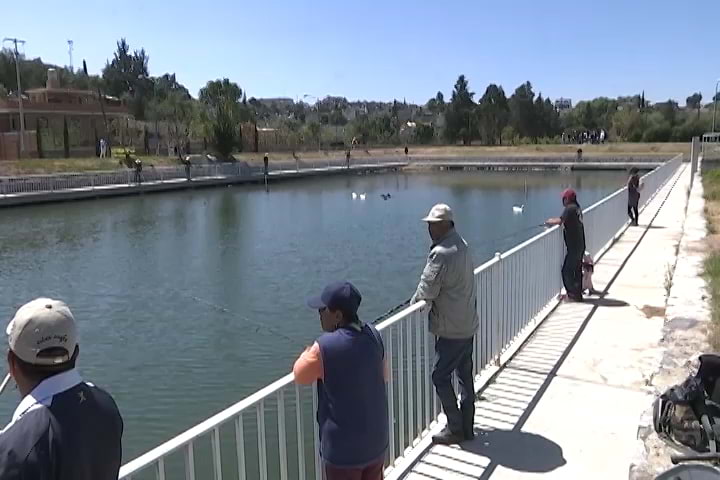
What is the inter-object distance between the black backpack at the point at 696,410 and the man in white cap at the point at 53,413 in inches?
124

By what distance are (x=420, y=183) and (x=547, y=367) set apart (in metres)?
42.5

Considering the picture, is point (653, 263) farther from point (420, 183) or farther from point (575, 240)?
point (420, 183)

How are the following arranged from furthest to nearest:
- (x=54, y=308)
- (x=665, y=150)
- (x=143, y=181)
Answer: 1. (x=665, y=150)
2. (x=143, y=181)
3. (x=54, y=308)

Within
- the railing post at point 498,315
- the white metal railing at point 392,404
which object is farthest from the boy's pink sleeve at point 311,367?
the railing post at point 498,315

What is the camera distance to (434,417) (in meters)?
5.05

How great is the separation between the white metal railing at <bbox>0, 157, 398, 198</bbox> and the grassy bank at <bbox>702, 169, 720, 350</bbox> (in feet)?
90.6

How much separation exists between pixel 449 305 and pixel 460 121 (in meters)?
87.1

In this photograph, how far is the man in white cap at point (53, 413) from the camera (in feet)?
5.63

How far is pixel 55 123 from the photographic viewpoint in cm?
5484

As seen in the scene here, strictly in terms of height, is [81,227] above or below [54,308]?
below

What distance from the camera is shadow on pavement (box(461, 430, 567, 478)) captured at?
14.0 ft

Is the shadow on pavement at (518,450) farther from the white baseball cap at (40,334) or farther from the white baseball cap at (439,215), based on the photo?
the white baseball cap at (40,334)

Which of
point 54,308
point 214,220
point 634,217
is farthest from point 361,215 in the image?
point 54,308

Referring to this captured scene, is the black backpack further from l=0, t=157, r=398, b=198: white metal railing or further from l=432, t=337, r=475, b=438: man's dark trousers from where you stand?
l=0, t=157, r=398, b=198: white metal railing
